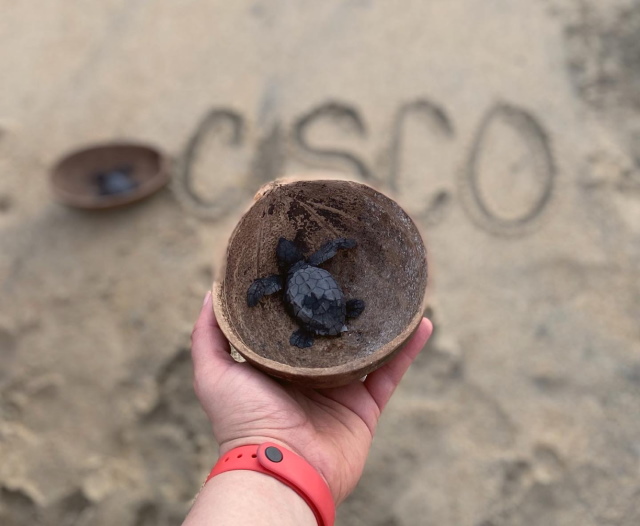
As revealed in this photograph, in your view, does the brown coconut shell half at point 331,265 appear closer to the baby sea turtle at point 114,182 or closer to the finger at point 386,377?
the finger at point 386,377

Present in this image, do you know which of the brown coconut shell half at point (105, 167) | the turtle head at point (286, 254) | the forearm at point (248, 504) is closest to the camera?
the forearm at point (248, 504)

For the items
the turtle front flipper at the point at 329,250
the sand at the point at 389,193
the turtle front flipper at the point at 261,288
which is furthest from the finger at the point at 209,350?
the sand at the point at 389,193

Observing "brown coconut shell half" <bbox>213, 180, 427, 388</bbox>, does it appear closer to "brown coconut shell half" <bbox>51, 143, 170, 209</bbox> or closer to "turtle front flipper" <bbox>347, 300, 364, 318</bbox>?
"turtle front flipper" <bbox>347, 300, 364, 318</bbox>

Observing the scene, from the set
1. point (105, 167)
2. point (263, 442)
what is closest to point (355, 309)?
point (263, 442)


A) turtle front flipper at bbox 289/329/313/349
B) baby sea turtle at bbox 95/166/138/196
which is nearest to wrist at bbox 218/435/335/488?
turtle front flipper at bbox 289/329/313/349

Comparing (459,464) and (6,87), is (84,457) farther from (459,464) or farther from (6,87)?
(6,87)

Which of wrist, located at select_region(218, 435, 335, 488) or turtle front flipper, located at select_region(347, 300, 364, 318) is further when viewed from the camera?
turtle front flipper, located at select_region(347, 300, 364, 318)

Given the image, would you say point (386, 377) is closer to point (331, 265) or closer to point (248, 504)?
point (331, 265)

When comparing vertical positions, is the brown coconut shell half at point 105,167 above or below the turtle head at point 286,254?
below
